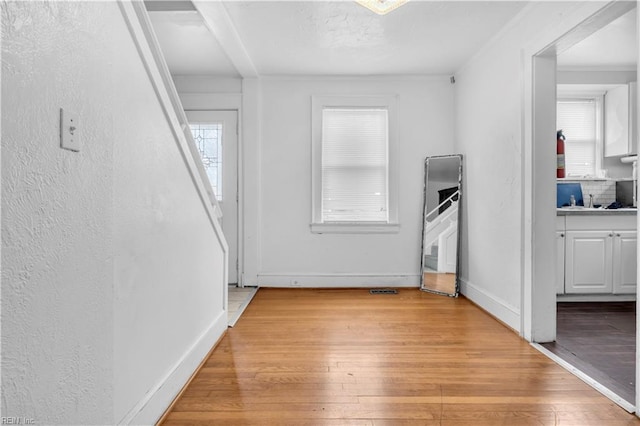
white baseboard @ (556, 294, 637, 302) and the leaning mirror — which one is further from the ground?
Result: the leaning mirror

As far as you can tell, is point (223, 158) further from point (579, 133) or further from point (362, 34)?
point (579, 133)

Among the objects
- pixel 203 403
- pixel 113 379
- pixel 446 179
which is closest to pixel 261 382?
pixel 203 403

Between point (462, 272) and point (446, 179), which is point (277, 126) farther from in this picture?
point (462, 272)

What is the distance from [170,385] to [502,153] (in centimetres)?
305

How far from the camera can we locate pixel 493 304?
3408mm

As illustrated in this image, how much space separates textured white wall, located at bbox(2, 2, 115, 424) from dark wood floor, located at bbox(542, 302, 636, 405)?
2474 millimetres

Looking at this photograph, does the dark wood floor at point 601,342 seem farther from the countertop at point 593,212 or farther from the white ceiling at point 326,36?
the white ceiling at point 326,36

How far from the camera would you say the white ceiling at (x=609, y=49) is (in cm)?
328

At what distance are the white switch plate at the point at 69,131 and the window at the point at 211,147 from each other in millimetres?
3504

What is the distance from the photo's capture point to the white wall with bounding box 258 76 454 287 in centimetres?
453

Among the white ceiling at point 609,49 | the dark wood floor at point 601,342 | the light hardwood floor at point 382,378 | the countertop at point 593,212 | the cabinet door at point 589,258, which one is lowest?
the light hardwood floor at point 382,378

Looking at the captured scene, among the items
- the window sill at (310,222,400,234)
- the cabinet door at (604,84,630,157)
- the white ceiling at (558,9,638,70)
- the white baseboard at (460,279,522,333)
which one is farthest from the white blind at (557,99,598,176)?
the window sill at (310,222,400,234)

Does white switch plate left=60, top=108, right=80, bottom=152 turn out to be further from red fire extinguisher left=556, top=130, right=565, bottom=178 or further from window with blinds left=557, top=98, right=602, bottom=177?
window with blinds left=557, top=98, right=602, bottom=177

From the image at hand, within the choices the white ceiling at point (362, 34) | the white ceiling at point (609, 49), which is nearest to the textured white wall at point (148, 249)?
the white ceiling at point (362, 34)
